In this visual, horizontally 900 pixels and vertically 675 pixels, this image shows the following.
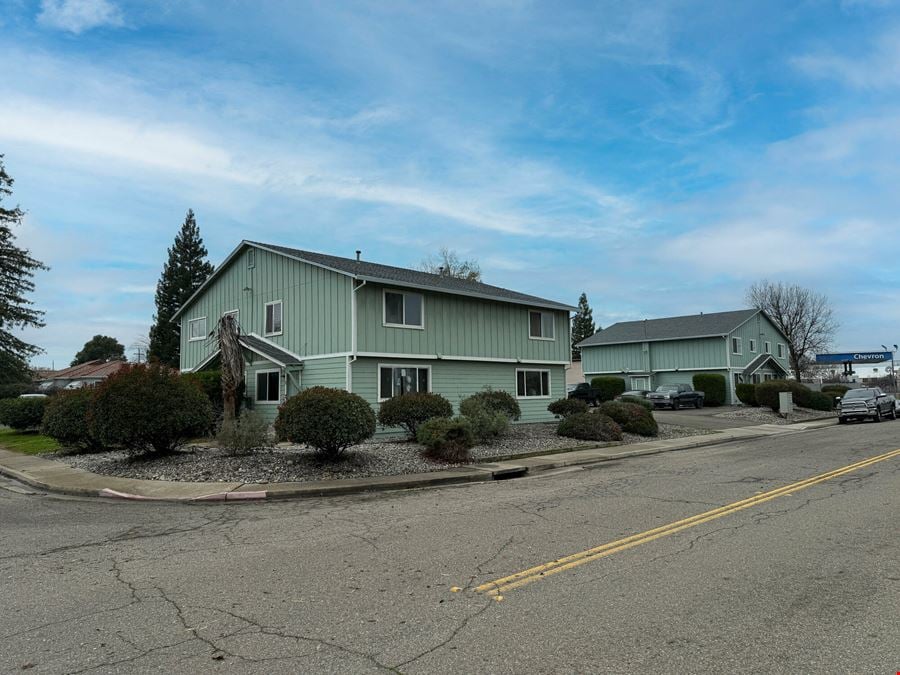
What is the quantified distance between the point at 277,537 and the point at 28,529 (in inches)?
147

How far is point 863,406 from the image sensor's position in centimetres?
2872

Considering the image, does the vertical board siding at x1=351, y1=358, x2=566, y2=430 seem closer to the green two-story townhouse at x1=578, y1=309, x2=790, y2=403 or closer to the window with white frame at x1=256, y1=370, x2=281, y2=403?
the window with white frame at x1=256, y1=370, x2=281, y2=403

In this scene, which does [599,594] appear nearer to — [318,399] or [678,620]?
[678,620]

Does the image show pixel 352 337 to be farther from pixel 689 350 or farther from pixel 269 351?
pixel 689 350

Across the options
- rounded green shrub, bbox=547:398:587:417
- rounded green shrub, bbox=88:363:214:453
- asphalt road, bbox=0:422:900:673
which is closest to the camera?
asphalt road, bbox=0:422:900:673

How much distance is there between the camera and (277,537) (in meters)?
7.64

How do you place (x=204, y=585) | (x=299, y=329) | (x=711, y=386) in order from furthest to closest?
(x=711, y=386), (x=299, y=329), (x=204, y=585)

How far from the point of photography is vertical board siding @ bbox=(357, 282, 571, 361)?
800 inches

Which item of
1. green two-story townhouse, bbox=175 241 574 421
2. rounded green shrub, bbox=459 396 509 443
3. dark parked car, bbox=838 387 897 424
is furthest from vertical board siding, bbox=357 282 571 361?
dark parked car, bbox=838 387 897 424

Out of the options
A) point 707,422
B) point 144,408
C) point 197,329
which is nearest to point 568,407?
point 707,422

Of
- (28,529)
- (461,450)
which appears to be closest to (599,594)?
(28,529)

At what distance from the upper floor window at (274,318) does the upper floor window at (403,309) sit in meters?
4.74

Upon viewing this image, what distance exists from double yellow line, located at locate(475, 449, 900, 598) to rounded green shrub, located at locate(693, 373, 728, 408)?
32247 millimetres

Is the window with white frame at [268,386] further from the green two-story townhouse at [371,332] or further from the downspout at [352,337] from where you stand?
the downspout at [352,337]
